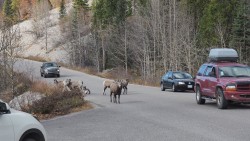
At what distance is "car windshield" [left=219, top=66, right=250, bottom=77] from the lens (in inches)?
783

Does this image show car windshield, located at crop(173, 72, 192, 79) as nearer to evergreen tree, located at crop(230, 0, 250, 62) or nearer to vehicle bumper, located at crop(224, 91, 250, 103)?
vehicle bumper, located at crop(224, 91, 250, 103)

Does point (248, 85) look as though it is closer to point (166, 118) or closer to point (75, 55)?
point (166, 118)

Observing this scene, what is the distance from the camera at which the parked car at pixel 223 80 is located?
18609 millimetres

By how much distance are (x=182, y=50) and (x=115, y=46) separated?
2846 cm

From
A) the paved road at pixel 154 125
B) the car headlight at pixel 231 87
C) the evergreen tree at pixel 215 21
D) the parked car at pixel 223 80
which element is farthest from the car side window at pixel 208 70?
the evergreen tree at pixel 215 21

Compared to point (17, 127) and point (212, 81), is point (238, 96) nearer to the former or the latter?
point (212, 81)

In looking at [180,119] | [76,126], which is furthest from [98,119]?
[180,119]

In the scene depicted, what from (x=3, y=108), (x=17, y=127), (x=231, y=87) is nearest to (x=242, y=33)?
(x=231, y=87)

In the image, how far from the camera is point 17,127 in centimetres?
849

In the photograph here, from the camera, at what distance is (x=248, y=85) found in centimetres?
1862

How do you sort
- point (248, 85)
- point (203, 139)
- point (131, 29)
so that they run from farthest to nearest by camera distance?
point (131, 29) → point (248, 85) → point (203, 139)

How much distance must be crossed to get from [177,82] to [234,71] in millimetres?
14192

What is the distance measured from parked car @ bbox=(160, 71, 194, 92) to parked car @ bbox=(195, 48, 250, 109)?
11.9 m

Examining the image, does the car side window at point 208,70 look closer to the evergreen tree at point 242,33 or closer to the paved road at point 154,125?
the paved road at point 154,125
